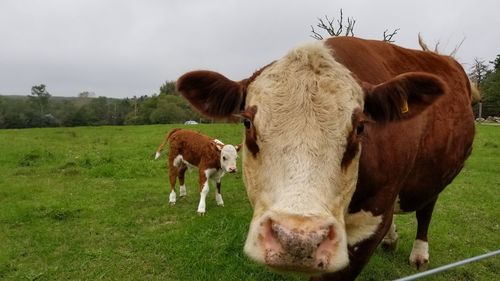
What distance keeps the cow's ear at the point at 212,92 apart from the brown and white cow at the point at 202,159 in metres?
4.66

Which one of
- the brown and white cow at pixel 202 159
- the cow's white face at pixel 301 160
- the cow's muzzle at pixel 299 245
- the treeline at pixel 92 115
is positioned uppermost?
the cow's white face at pixel 301 160

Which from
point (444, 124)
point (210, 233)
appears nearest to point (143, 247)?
point (210, 233)

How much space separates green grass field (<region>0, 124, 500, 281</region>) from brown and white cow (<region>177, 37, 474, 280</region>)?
5.89ft

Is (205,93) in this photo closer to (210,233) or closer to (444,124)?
(444,124)

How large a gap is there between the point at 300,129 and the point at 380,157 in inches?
40.7

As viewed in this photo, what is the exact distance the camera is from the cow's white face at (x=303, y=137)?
193 centimetres

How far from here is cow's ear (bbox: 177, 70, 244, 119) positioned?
2859 millimetres

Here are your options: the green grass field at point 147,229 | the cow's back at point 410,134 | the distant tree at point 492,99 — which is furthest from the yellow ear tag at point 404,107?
the distant tree at point 492,99

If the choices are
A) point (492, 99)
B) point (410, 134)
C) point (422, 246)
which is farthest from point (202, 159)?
point (492, 99)

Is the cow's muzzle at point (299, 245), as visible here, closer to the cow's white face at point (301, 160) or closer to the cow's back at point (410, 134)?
the cow's white face at point (301, 160)

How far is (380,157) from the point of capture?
310 centimetres

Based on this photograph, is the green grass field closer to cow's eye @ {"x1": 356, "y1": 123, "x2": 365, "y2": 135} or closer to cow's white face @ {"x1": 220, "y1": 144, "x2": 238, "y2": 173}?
cow's white face @ {"x1": 220, "y1": 144, "x2": 238, "y2": 173}

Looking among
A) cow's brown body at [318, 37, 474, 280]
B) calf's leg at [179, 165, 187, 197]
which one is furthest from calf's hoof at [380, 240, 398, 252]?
calf's leg at [179, 165, 187, 197]

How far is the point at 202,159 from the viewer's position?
830 cm
